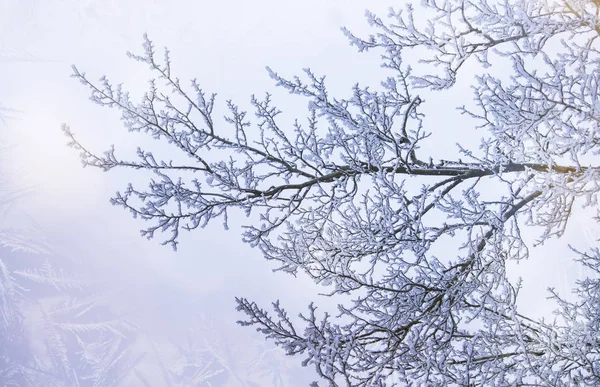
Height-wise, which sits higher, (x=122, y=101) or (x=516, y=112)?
(x=122, y=101)

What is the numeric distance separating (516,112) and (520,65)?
0.56 metres

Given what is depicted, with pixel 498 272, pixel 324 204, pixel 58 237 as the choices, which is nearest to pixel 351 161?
pixel 324 204

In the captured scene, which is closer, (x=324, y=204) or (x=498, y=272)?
(x=498, y=272)

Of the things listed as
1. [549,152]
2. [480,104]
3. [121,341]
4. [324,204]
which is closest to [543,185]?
[549,152]

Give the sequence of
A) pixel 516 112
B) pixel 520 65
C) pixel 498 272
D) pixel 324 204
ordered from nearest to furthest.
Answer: pixel 520 65
pixel 516 112
pixel 498 272
pixel 324 204

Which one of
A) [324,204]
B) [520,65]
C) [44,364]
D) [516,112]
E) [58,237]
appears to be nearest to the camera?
[520,65]

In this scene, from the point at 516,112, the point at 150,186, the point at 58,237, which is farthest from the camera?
the point at 58,237

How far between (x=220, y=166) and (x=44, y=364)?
98.4 metres

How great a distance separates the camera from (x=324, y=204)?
5.02 meters

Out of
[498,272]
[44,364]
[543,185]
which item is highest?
[44,364]

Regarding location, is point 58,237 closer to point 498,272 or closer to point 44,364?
point 44,364

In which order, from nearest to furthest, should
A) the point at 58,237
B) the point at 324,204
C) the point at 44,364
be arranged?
the point at 324,204 < the point at 44,364 < the point at 58,237

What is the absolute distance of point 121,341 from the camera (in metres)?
86.9

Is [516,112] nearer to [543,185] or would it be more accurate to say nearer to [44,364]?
[543,185]
